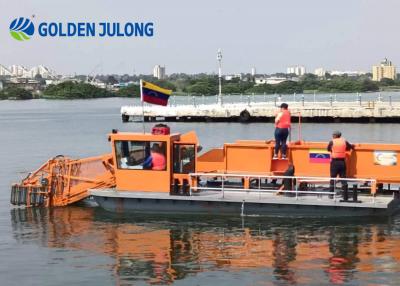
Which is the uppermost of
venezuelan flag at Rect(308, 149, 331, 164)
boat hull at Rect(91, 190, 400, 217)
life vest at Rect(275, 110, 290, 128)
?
life vest at Rect(275, 110, 290, 128)

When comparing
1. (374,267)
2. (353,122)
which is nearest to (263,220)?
(374,267)

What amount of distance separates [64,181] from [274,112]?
5344 centimetres

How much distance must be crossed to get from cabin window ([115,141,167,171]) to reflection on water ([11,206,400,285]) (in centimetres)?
146

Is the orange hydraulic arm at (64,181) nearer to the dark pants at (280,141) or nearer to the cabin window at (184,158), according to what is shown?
the cabin window at (184,158)

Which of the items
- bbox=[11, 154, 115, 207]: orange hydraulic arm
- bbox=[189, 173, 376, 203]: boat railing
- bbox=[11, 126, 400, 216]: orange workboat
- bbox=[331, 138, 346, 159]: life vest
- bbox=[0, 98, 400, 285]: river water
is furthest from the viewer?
bbox=[11, 154, 115, 207]: orange hydraulic arm

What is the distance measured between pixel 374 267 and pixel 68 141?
44988mm

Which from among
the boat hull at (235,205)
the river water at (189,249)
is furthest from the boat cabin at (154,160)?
the river water at (189,249)

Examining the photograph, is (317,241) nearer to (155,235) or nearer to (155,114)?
(155,235)

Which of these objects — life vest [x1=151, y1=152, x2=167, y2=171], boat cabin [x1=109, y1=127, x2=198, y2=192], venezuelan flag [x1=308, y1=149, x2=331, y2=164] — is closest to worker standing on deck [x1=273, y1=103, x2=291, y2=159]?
venezuelan flag [x1=308, y1=149, x2=331, y2=164]

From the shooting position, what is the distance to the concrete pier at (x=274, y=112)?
235ft

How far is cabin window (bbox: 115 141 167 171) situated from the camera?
A: 21.6 metres

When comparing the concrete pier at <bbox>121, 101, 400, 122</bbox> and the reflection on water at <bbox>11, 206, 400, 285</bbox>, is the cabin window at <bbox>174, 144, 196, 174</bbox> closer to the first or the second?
the reflection on water at <bbox>11, 206, 400, 285</bbox>

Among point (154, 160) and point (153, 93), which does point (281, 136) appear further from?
point (153, 93)

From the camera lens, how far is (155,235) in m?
19.9
